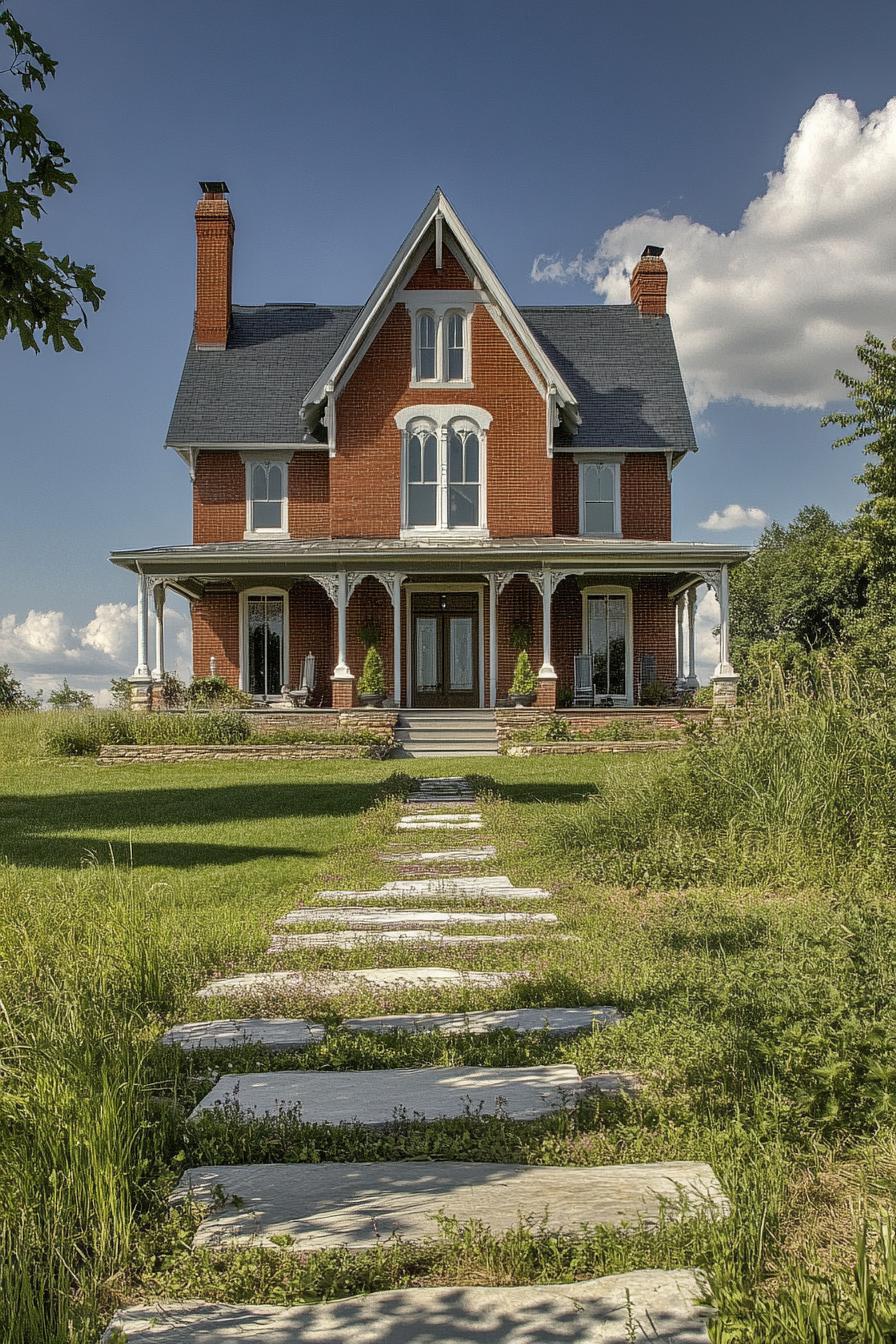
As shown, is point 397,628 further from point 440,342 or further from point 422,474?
point 440,342

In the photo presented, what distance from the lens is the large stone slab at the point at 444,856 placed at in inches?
338

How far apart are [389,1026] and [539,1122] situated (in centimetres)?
109

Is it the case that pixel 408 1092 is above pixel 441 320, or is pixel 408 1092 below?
below

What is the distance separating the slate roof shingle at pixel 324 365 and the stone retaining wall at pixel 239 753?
8477 mm

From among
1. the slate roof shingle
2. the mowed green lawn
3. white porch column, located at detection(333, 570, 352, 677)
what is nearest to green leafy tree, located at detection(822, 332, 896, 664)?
the slate roof shingle

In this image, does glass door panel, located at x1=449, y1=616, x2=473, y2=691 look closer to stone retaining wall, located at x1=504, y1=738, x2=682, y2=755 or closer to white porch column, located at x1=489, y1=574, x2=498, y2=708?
white porch column, located at x1=489, y1=574, x2=498, y2=708

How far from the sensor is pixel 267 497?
24562 millimetres

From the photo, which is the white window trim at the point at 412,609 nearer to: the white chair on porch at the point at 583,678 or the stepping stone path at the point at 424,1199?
the white chair on porch at the point at 583,678

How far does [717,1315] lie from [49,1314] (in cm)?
139

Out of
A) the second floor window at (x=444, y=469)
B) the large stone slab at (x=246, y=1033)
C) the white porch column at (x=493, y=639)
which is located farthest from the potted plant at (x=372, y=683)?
the large stone slab at (x=246, y=1033)

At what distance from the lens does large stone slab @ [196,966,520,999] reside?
4.75 metres

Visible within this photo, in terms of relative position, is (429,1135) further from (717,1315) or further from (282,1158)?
(717,1315)

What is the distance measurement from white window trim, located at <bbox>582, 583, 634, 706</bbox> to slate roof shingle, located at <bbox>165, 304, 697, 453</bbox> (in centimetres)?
319

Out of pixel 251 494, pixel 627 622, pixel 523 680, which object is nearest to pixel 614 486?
pixel 627 622
